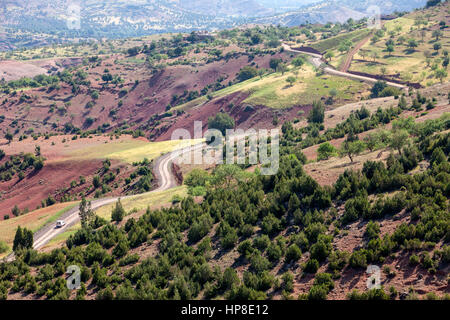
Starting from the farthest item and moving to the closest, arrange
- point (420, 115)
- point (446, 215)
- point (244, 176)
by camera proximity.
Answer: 1. point (420, 115)
2. point (244, 176)
3. point (446, 215)

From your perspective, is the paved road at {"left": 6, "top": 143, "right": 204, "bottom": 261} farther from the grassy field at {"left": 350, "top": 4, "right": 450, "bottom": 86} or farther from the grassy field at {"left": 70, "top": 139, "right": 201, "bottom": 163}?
the grassy field at {"left": 350, "top": 4, "right": 450, "bottom": 86}

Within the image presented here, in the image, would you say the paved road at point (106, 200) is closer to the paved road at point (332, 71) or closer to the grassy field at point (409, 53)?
the paved road at point (332, 71)

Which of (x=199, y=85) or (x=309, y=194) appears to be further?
(x=199, y=85)

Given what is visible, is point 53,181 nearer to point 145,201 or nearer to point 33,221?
point 33,221

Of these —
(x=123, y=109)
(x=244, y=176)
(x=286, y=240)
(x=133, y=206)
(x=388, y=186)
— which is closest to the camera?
(x=286, y=240)

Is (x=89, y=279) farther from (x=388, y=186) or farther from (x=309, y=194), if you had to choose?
(x=388, y=186)

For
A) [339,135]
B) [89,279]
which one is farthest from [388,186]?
[339,135]

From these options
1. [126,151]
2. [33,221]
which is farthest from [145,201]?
[126,151]
